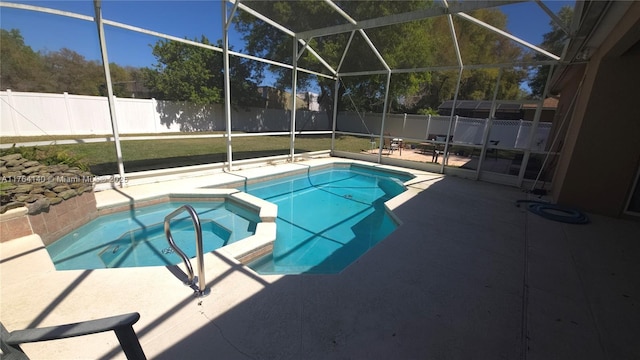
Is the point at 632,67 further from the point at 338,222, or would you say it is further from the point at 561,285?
the point at 338,222

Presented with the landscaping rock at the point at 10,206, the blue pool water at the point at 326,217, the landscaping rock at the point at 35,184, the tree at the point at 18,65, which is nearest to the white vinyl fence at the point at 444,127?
the blue pool water at the point at 326,217

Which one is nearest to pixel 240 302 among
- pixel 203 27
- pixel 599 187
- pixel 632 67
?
pixel 599 187

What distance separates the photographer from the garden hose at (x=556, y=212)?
440 cm

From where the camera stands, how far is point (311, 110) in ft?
36.7

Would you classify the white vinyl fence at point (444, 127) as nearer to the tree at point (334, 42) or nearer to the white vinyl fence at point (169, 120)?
the white vinyl fence at point (169, 120)

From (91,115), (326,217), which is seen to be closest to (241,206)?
(326,217)

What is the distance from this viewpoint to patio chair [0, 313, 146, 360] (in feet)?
2.76

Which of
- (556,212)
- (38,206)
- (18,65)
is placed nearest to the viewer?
(38,206)

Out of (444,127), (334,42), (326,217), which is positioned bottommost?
(326,217)

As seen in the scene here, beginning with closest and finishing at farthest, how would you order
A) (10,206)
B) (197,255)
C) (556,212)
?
1. (197,255)
2. (10,206)
3. (556,212)

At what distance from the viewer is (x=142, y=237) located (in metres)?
3.99

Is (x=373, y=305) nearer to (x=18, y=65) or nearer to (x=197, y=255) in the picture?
(x=197, y=255)

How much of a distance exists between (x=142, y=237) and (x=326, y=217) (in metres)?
3.16

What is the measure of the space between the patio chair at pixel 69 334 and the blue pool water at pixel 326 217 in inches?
84.5
